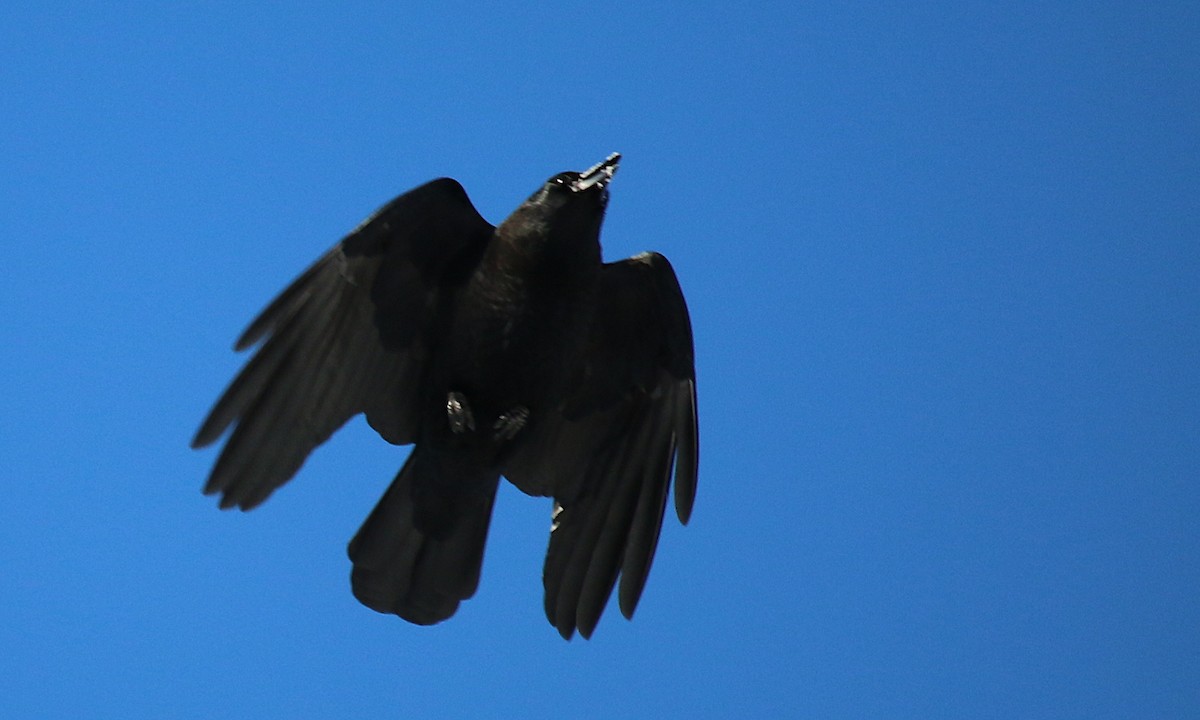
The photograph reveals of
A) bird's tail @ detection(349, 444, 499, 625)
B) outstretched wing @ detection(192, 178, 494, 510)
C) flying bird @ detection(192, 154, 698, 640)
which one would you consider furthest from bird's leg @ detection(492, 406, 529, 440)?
outstretched wing @ detection(192, 178, 494, 510)

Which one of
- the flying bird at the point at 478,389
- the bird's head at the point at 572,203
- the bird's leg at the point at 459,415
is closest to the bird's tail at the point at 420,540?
the flying bird at the point at 478,389

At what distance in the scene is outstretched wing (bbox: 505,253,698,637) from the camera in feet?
24.6

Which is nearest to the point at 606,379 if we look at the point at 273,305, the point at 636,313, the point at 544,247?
the point at 636,313

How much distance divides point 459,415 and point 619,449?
2.81 feet

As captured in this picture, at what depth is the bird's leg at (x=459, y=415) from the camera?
282 inches

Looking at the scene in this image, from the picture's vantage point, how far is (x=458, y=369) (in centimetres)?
721

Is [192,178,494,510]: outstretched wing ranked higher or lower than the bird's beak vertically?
lower

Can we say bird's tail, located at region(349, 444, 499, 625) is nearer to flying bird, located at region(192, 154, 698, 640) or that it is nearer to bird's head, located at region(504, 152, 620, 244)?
flying bird, located at region(192, 154, 698, 640)

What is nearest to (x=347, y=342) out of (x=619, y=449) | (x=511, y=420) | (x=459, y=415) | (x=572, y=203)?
(x=459, y=415)

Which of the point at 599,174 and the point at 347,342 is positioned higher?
the point at 599,174

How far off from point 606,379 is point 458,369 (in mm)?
→ 740

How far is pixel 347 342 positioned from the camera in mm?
7207

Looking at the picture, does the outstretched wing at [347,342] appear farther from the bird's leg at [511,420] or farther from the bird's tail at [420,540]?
the bird's leg at [511,420]

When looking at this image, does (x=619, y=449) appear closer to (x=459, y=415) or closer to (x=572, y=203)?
(x=459, y=415)
